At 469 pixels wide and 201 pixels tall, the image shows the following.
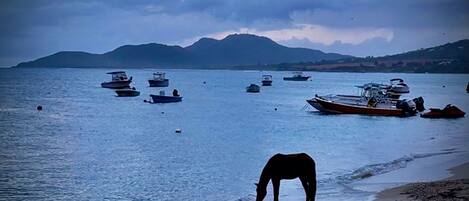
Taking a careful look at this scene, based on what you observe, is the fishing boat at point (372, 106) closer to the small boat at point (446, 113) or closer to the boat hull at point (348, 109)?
the boat hull at point (348, 109)

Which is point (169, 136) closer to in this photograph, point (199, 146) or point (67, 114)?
point (199, 146)

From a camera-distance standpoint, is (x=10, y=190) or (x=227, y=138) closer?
(x=10, y=190)

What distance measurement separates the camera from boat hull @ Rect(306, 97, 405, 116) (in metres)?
61.0

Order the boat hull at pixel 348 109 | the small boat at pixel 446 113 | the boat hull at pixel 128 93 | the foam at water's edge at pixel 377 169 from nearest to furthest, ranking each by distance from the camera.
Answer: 1. the foam at water's edge at pixel 377 169
2. the small boat at pixel 446 113
3. the boat hull at pixel 348 109
4. the boat hull at pixel 128 93

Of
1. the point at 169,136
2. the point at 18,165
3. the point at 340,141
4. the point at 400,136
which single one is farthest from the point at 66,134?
the point at 400,136

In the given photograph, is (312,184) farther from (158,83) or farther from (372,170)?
(158,83)

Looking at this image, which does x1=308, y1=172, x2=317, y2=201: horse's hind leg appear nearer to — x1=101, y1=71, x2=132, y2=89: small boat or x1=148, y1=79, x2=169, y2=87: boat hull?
x1=101, y1=71, x2=132, y2=89: small boat

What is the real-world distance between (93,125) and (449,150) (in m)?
31.3

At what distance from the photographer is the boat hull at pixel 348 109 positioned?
61.0 m

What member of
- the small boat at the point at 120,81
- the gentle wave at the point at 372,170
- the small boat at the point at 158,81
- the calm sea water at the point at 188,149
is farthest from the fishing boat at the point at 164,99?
the gentle wave at the point at 372,170

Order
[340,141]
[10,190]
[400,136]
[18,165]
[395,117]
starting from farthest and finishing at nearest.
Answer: [395,117] < [400,136] < [340,141] < [18,165] < [10,190]

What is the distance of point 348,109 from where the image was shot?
2491 inches

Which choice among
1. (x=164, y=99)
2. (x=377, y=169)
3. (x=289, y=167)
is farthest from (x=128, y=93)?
(x=289, y=167)

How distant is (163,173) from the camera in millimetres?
27250
